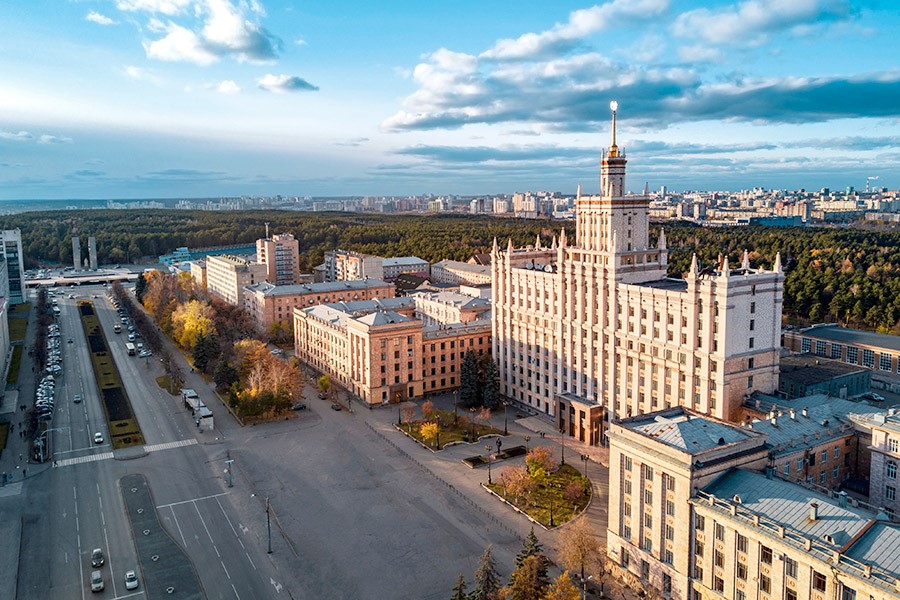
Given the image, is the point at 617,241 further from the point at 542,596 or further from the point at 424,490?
the point at 542,596

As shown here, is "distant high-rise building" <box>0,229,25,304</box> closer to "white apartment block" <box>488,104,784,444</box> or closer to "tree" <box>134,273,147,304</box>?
"tree" <box>134,273,147,304</box>

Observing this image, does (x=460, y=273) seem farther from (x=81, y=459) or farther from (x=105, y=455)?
(x=81, y=459)

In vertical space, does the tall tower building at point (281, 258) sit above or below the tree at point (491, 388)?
above

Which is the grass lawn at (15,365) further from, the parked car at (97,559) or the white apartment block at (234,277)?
the parked car at (97,559)

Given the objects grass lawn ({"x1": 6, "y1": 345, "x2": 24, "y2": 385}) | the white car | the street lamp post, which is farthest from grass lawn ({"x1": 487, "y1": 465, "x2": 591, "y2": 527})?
grass lawn ({"x1": 6, "y1": 345, "x2": 24, "y2": 385})

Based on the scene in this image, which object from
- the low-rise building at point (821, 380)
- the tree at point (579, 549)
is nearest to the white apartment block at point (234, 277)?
the low-rise building at point (821, 380)
